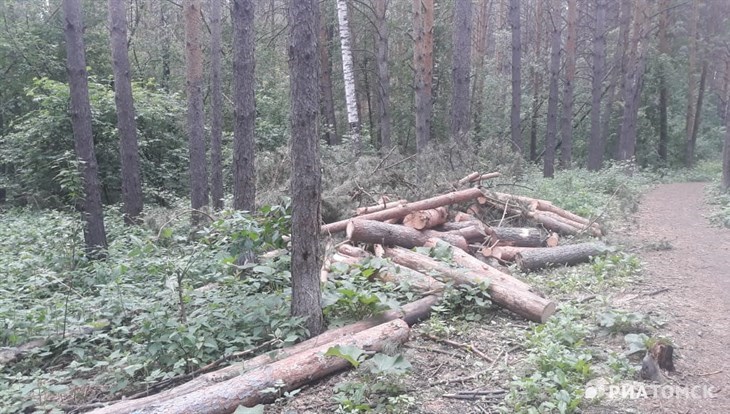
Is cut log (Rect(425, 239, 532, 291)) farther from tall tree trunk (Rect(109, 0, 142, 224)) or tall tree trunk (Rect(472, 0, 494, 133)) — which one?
tall tree trunk (Rect(472, 0, 494, 133))

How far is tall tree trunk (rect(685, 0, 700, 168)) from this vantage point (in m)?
29.0

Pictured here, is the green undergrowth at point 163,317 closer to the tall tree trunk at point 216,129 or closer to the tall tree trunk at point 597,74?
the tall tree trunk at point 216,129

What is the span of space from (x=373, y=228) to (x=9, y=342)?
4.75 meters

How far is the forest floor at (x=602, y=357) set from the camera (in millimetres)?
4145

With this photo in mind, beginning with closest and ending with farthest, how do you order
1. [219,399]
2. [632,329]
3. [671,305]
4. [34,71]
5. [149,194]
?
[219,399]
[632,329]
[671,305]
[149,194]
[34,71]

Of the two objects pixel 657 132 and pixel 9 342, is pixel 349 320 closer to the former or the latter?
pixel 9 342

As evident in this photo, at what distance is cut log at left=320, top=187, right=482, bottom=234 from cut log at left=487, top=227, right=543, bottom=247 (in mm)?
907

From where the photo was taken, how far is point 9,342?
570 centimetres

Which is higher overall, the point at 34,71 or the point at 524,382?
the point at 34,71

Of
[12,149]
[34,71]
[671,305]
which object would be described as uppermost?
[34,71]

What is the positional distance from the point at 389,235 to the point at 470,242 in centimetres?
170

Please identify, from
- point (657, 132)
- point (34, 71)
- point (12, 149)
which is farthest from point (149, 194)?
point (657, 132)

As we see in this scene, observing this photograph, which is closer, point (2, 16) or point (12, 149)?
point (12, 149)

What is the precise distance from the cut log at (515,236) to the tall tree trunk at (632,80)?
15521mm
